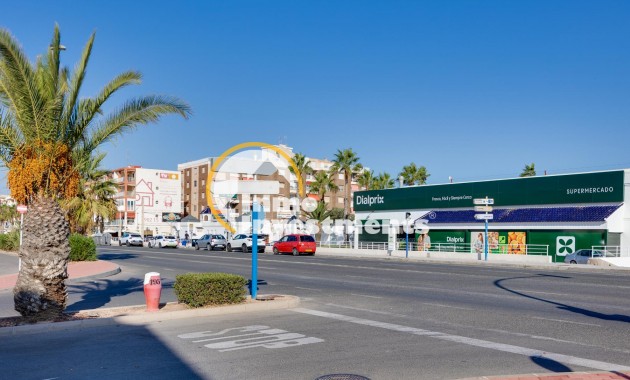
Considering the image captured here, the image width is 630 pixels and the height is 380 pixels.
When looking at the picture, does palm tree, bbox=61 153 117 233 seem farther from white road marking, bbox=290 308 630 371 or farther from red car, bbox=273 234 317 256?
white road marking, bbox=290 308 630 371

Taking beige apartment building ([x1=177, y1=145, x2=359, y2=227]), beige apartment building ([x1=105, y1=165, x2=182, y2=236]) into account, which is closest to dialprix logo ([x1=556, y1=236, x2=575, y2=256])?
beige apartment building ([x1=177, y1=145, x2=359, y2=227])

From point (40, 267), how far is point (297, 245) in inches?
1395

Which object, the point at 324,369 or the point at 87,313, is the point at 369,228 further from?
the point at 324,369

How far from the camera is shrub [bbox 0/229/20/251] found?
1710 inches

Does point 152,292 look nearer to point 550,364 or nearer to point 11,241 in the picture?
point 550,364

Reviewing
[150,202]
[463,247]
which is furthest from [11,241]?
[150,202]

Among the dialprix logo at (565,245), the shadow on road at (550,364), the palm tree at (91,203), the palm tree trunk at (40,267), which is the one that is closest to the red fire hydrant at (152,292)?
the palm tree trunk at (40,267)

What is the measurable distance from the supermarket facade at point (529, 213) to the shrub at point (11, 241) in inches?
1124

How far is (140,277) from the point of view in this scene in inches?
947

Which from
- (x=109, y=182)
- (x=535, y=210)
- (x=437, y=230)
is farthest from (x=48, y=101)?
(x=437, y=230)

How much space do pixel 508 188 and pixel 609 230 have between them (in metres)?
9.15

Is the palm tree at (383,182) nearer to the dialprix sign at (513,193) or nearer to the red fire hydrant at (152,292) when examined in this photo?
the dialprix sign at (513,193)

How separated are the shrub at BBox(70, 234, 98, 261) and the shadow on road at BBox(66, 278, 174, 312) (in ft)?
31.9

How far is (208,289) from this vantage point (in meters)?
13.0
